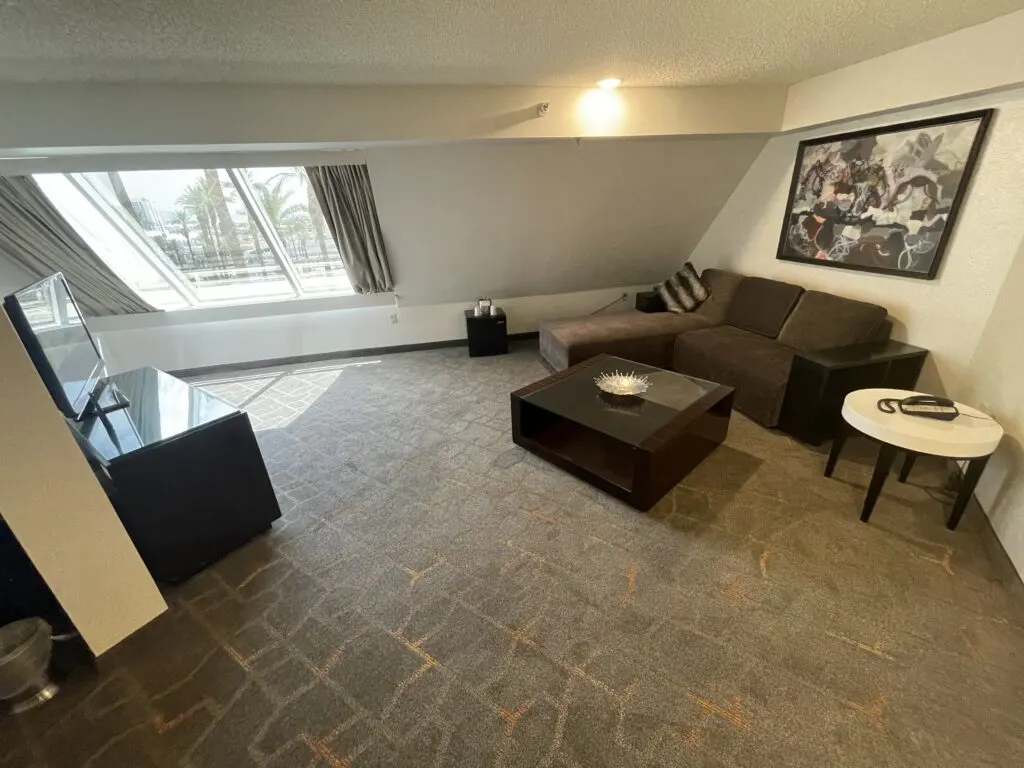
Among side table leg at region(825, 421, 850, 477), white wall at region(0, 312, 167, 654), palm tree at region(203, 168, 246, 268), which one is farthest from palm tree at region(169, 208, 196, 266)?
side table leg at region(825, 421, 850, 477)

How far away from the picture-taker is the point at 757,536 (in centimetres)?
191

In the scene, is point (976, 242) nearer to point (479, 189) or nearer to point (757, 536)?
point (757, 536)

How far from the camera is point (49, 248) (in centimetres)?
307

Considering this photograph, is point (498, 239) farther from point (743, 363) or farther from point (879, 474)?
point (879, 474)

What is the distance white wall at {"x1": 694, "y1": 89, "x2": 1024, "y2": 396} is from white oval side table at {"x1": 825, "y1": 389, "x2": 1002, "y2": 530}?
795 mm

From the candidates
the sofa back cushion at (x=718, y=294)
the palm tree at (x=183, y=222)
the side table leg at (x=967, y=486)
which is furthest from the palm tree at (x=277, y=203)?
the side table leg at (x=967, y=486)

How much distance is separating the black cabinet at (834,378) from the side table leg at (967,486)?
0.60 m

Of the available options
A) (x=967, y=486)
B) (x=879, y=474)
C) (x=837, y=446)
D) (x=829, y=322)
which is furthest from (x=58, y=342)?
(x=829, y=322)

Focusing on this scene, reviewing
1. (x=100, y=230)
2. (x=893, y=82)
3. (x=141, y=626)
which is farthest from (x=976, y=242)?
(x=100, y=230)

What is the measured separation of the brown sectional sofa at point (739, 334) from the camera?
275 centimetres

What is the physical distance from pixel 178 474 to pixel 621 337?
303cm

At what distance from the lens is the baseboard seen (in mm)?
4133

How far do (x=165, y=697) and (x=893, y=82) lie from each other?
4223mm

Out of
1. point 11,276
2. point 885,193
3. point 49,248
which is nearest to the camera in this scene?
point 885,193
